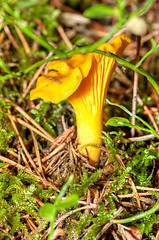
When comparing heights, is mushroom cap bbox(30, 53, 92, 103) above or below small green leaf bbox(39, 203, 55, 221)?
above

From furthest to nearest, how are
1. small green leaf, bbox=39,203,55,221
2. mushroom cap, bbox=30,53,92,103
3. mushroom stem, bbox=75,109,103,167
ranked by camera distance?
1. mushroom stem, bbox=75,109,103,167
2. mushroom cap, bbox=30,53,92,103
3. small green leaf, bbox=39,203,55,221

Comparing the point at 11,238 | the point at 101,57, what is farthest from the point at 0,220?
the point at 101,57

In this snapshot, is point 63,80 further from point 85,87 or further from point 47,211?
point 47,211

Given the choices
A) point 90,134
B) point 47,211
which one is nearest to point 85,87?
point 90,134

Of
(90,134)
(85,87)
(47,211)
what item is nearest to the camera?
(47,211)

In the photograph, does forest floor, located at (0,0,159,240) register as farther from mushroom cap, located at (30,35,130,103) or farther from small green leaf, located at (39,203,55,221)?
mushroom cap, located at (30,35,130,103)

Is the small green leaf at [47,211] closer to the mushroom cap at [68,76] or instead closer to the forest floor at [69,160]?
the forest floor at [69,160]

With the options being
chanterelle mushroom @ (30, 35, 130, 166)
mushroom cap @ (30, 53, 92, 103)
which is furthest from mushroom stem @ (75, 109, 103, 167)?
mushroom cap @ (30, 53, 92, 103)

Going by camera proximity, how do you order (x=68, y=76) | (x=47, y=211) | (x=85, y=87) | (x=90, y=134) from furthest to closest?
1. (x=90, y=134)
2. (x=85, y=87)
3. (x=68, y=76)
4. (x=47, y=211)
